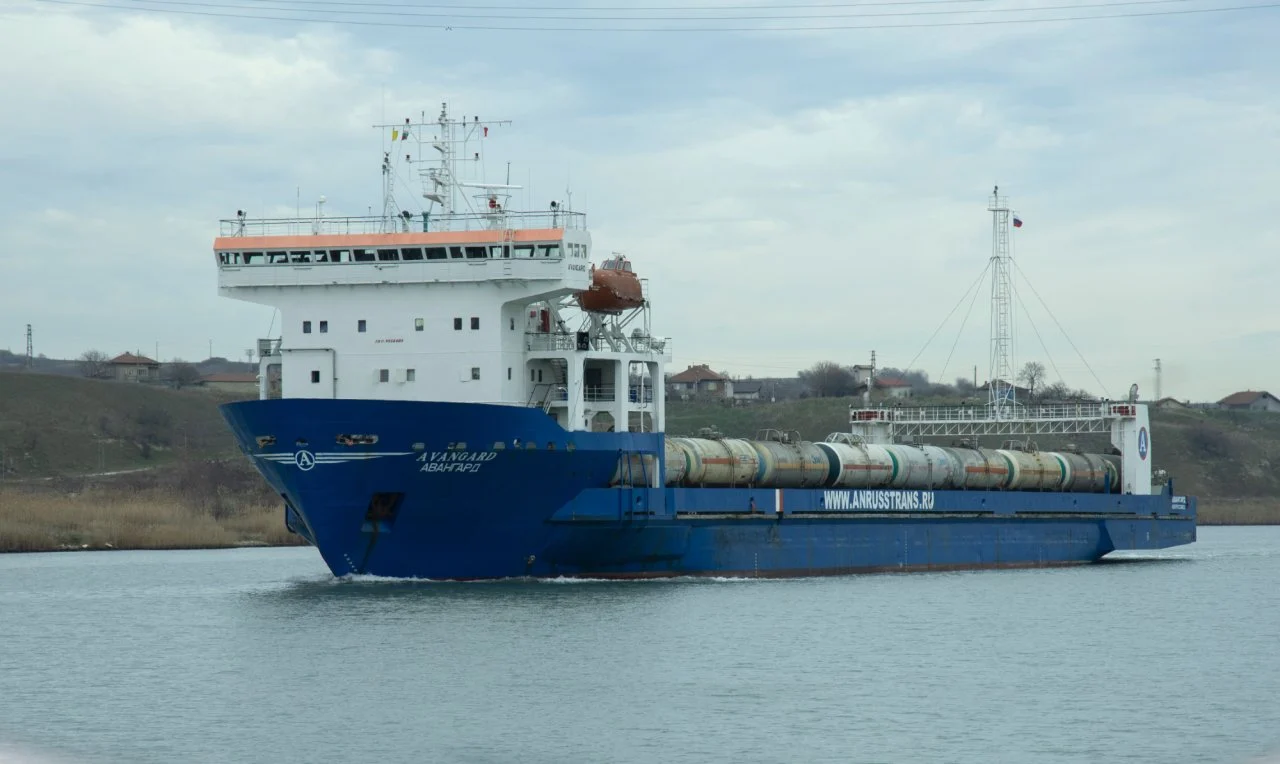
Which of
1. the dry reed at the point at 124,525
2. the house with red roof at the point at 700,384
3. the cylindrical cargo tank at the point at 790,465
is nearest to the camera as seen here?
the cylindrical cargo tank at the point at 790,465

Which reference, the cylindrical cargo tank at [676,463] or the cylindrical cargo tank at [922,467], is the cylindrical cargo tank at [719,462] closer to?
the cylindrical cargo tank at [676,463]

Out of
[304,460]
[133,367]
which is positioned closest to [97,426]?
[133,367]

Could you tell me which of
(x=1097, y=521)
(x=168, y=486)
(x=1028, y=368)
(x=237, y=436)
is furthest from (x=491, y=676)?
(x=1028, y=368)

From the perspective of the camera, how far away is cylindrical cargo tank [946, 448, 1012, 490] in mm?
54281

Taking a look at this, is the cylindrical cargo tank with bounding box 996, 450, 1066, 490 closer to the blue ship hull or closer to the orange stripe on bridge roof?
the blue ship hull

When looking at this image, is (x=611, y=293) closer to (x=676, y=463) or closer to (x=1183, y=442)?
(x=676, y=463)

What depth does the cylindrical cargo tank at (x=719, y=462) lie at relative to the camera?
146 ft

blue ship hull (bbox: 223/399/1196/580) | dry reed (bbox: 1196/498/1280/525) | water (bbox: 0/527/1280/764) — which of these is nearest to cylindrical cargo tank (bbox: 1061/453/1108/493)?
water (bbox: 0/527/1280/764)

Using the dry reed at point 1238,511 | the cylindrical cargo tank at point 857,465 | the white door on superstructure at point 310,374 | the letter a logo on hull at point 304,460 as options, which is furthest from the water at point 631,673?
the dry reed at point 1238,511

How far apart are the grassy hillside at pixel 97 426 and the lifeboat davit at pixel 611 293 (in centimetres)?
5851

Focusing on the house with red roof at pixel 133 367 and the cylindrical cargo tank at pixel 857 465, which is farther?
the house with red roof at pixel 133 367

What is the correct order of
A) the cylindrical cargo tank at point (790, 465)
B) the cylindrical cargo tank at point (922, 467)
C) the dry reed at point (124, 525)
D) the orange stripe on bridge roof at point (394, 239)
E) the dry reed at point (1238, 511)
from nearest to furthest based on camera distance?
the orange stripe on bridge roof at point (394, 239), the cylindrical cargo tank at point (790, 465), the cylindrical cargo tank at point (922, 467), the dry reed at point (124, 525), the dry reed at point (1238, 511)

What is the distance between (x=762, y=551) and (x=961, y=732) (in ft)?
71.0

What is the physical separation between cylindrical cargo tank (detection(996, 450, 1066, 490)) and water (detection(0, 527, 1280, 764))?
12.5 meters
